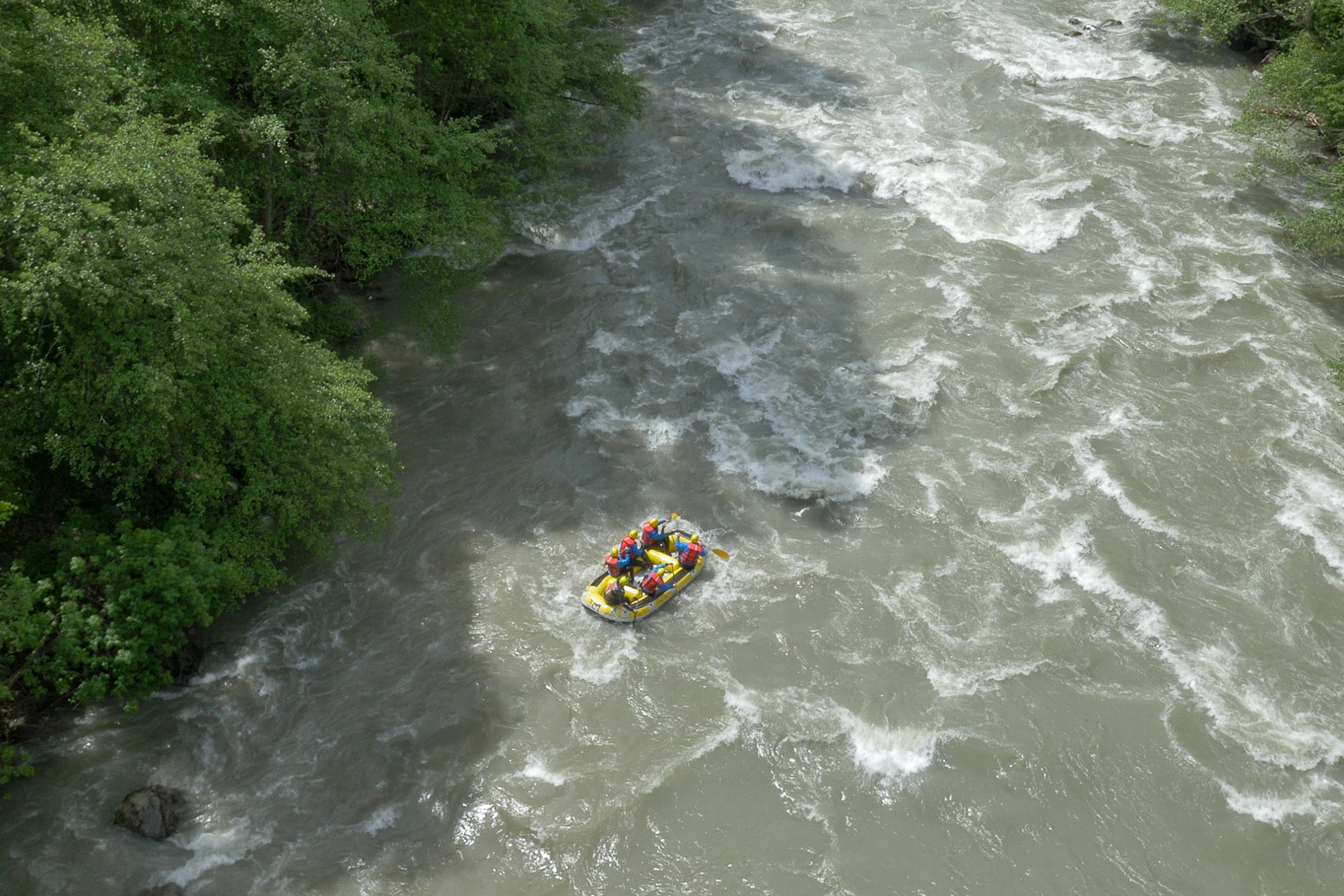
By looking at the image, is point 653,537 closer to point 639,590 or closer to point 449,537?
point 639,590

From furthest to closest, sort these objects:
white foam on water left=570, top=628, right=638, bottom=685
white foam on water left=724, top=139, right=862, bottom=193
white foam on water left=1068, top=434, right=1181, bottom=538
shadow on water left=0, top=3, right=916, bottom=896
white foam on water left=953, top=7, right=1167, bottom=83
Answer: white foam on water left=953, top=7, right=1167, bottom=83 → white foam on water left=724, top=139, right=862, bottom=193 → white foam on water left=1068, top=434, right=1181, bottom=538 → white foam on water left=570, top=628, right=638, bottom=685 → shadow on water left=0, top=3, right=916, bottom=896

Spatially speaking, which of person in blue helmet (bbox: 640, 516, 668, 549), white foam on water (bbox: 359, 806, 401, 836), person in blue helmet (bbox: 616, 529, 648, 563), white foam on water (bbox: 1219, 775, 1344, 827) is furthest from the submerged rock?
white foam on water (bbox: 1219, 775, 1344, 827)

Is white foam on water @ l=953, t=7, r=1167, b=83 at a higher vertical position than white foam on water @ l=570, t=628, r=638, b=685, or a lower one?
higher

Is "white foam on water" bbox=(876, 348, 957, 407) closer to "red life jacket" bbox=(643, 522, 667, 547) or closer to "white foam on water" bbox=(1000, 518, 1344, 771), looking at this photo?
"white foam on water" bbox=(1000, 518, 1344, 771)

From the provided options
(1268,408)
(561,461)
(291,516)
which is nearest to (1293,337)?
(1268,408)

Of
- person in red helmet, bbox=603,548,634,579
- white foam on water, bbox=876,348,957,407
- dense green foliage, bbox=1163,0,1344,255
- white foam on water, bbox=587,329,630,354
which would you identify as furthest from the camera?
dense green foliage, bbox=1163,0,1344,255

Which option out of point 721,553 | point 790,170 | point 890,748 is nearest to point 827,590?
point 721,553

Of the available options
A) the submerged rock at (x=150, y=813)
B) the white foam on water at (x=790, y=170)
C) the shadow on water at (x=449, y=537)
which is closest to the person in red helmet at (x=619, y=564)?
the shadow on water at (x=449, y=537)
